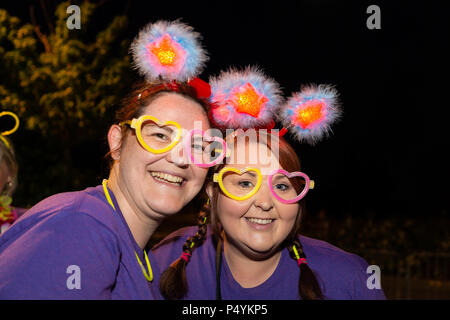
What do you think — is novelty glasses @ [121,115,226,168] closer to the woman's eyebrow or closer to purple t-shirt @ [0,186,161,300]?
the woman's eyebrow

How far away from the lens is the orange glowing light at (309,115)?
3176mm

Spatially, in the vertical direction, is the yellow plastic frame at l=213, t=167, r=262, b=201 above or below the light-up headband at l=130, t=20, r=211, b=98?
below

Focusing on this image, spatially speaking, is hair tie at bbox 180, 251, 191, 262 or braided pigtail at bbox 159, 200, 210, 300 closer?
braided pigtail at bbox 159, 200, 210, 300

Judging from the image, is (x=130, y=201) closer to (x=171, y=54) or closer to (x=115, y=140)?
(x=115, y=140)

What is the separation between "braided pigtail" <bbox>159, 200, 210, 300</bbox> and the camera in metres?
2.86

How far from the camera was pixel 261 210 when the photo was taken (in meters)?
2.91

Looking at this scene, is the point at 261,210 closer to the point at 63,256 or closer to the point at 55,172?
the point at 63,256

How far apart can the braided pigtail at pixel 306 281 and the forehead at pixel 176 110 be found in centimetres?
109

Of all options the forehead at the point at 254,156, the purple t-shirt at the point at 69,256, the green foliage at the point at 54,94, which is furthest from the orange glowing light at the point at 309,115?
the green foliage at the point at 54,94

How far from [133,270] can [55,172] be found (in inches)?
292

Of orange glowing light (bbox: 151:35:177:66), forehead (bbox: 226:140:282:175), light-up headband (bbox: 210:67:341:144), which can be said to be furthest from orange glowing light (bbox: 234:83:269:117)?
orange glowing light (bbox: 151:35:177:66)

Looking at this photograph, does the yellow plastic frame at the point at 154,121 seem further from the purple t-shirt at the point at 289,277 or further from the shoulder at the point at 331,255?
the shoulder at the point at 331,255

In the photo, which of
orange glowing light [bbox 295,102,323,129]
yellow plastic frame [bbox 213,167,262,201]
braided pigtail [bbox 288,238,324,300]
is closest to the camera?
braided pigtail [bbox 288,238,324,300]
